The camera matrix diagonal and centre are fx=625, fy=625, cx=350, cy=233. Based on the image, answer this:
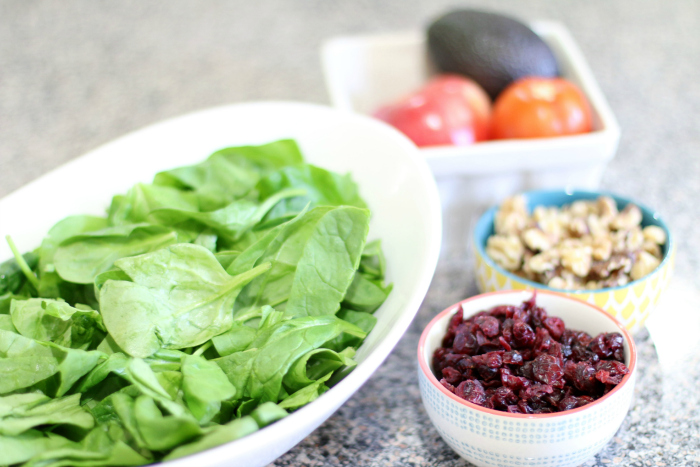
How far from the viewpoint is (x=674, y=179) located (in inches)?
37.0

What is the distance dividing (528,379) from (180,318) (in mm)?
286

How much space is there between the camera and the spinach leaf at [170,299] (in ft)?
1.58

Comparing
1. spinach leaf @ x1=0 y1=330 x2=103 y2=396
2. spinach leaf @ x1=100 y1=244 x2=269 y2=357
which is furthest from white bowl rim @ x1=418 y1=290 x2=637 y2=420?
spinach leaf @ x1=0 y1=330 x2=103 y2=396

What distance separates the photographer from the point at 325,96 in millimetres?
1226

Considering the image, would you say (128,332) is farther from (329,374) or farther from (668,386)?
(668,386)

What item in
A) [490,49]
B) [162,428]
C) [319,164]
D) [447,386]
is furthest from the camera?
[490,49]

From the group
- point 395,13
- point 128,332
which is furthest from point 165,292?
point 395,13

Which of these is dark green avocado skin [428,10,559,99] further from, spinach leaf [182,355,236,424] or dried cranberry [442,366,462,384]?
spinach leaf [182,355,236,424]

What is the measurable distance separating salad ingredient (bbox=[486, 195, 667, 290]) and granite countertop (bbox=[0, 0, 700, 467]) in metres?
0.09

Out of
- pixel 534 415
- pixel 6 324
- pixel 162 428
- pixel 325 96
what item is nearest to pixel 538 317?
pixel 534 415

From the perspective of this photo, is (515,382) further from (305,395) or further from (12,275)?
(12,275)

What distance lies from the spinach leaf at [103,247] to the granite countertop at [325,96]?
0.77 feet

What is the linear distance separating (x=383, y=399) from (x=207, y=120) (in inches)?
15.1

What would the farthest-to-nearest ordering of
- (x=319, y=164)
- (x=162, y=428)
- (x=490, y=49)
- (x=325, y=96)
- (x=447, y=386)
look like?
(x=325, y=96) < (x=490, y=49) < (x=319, y=164) < (x=447, y=386) < (x=162, y=428)
